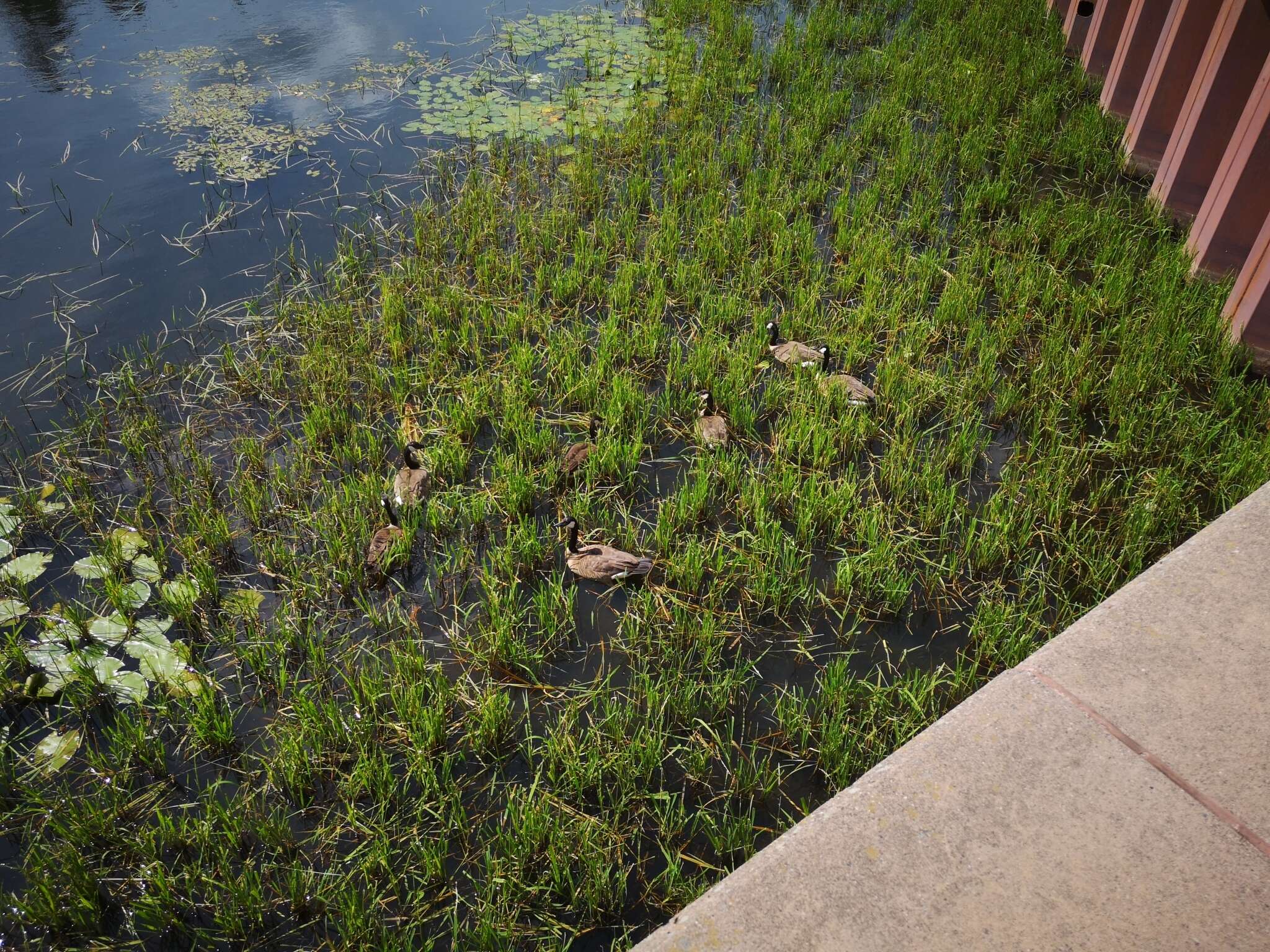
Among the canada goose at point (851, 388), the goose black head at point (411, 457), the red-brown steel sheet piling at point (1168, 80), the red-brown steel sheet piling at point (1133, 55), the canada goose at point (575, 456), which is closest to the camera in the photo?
the goose black head at point (411, 457)

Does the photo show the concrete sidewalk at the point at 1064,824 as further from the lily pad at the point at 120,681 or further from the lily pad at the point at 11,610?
the lily pad at the point at 11,610

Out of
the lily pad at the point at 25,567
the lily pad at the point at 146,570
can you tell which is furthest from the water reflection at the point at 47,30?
the lily pad at the point at 146,570

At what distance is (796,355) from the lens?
4141 millimetres

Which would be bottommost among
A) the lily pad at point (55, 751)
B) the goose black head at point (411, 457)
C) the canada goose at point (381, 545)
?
the lily pad at point (55, 751)

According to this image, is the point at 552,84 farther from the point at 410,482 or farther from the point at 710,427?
the point at 410,482

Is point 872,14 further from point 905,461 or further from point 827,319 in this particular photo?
point 905,461

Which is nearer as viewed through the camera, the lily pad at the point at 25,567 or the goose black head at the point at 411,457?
the lily pad at the point at 25,567

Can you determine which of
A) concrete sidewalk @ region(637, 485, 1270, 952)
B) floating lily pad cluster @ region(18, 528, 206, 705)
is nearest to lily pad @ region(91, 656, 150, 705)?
floating lily pad cluster @ region(18, 528, 206, 705)

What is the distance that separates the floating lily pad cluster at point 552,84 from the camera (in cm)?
645

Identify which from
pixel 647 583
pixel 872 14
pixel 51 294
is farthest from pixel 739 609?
pixel 872 14

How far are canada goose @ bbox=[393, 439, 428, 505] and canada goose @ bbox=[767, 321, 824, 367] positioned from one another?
179cm

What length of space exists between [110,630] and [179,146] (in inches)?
174

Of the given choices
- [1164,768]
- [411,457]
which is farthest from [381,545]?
[1164,768]

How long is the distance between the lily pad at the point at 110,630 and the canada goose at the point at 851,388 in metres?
2.94
